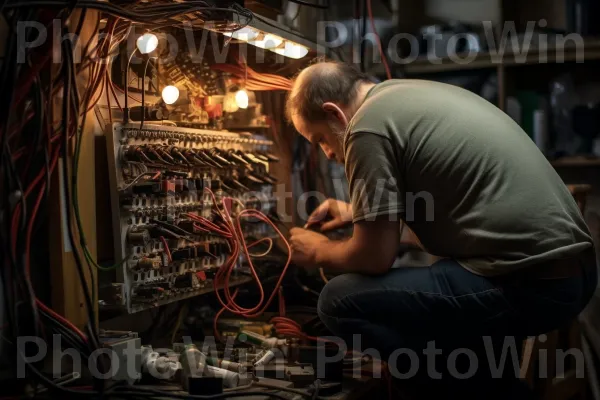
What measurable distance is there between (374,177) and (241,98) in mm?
727

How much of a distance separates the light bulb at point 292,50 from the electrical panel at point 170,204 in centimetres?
31

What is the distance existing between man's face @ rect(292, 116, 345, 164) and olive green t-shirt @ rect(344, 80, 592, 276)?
176 millimetres

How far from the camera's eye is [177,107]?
2.06 m

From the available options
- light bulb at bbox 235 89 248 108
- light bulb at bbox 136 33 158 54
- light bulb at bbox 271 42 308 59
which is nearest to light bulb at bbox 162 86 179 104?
light bulb at bbox 136 33 158 54

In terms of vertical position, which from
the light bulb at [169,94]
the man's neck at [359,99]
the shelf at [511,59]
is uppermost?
the shelf at [511,59]

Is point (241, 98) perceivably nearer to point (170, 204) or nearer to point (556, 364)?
point (170, 204)

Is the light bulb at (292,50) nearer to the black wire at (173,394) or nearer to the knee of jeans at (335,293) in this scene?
the knee of jeans at (335,293)

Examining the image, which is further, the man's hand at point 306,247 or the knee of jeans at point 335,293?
the man's hand at point 306,247

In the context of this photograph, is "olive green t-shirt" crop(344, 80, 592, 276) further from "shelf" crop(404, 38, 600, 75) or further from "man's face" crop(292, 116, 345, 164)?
"shelf" crop(404, 38, 600, 75)

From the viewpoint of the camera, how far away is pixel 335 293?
67.4 inches

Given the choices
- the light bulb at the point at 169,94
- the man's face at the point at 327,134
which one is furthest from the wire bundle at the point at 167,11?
the man's face at the point at 327,134

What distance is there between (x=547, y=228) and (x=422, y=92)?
45cm

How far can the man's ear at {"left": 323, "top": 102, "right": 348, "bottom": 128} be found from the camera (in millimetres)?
1857

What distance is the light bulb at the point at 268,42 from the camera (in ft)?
6.64
